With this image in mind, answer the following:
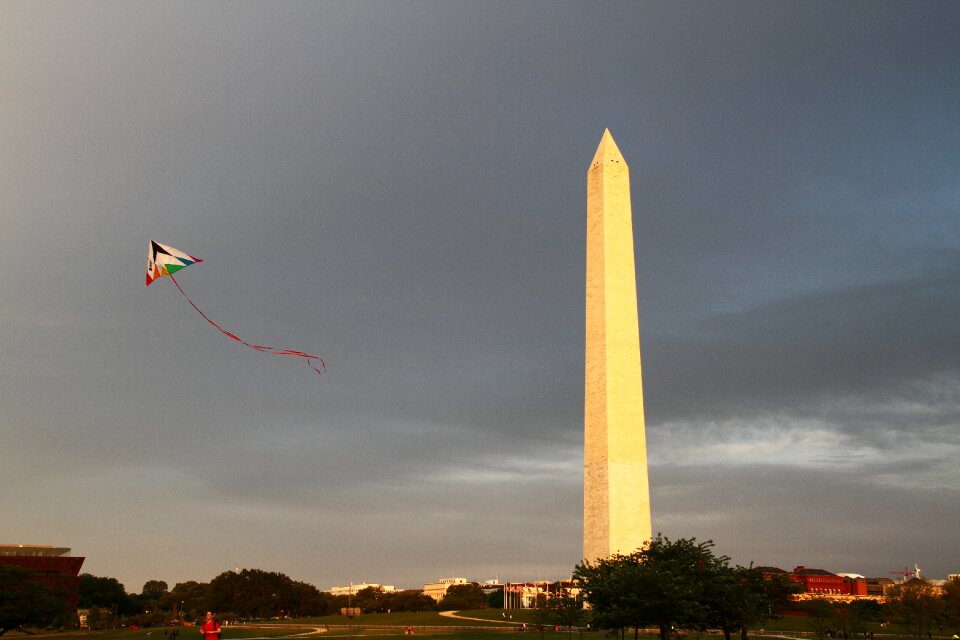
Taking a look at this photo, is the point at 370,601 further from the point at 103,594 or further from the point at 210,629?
the point at 210,629

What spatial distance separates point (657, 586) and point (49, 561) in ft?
269

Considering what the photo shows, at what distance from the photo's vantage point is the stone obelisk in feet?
162

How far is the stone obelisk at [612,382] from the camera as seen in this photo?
49.3m

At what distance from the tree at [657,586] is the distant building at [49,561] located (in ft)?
211

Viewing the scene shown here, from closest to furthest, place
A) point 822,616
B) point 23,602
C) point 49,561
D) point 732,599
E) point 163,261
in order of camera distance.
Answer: point 163,261, point 732,599, point 23,602, point 822,616, point 49,561

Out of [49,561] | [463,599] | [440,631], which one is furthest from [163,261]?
[463,599]

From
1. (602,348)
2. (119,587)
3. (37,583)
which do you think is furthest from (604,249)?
(119,587)

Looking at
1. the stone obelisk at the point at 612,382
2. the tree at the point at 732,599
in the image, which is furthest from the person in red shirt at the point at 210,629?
the stone obelisk at the point at 612,382

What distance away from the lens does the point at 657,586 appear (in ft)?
111

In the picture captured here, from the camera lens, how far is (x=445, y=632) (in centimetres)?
6297

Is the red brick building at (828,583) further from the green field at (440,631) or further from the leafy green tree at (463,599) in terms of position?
the green field at (440,631)

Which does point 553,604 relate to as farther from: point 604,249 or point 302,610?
point 302,610

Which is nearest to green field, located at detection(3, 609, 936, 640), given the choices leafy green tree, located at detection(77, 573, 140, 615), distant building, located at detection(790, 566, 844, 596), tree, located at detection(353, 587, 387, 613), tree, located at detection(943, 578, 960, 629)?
tree, located at detection(943, 578, 960, 629)

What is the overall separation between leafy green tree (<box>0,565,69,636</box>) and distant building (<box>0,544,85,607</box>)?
29084mm
